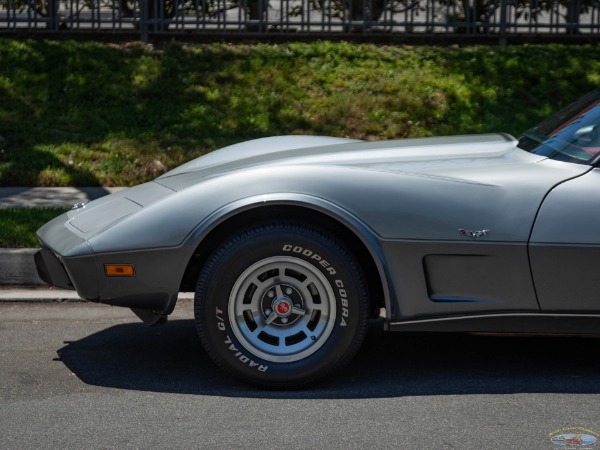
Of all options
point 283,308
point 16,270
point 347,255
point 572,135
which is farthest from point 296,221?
point 16,270

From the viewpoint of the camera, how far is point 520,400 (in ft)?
15.1

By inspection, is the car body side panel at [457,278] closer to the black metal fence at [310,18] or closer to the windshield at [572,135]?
the windshield at [572,135]

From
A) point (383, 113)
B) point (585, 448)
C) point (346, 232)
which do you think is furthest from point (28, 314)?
point (383, 113)

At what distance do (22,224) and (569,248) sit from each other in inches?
162

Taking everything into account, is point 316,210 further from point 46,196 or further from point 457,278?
point 46,196

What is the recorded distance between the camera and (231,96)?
11.6 meters

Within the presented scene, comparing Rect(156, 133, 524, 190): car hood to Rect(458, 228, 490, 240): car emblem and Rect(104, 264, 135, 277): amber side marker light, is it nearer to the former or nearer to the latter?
Rect(458, 228, 490, 240): car emblem

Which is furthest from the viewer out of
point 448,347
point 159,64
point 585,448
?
point 159,64

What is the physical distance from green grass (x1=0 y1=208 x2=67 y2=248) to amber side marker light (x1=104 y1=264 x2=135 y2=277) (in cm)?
240

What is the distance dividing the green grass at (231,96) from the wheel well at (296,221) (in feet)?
16.2

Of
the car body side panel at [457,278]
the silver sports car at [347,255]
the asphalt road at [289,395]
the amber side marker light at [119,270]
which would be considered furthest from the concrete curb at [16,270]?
the car body side panel at [457,278]

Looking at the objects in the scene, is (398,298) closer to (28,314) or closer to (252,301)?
(252,301)

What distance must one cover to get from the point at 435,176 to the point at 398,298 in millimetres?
558

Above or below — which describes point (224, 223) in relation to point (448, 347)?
above
